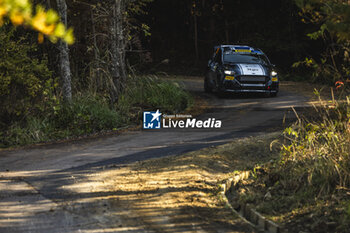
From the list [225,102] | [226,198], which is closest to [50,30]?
[226,198]

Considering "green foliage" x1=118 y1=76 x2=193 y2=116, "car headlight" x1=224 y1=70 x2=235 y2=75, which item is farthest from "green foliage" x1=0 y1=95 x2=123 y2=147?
"car headlight" x1=224 y1=70 x2=235 y2=75

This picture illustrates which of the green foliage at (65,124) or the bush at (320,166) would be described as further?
the green foliage at (65,124)

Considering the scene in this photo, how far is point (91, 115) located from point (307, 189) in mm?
8516

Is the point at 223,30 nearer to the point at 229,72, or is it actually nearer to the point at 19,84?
the point at 229,72

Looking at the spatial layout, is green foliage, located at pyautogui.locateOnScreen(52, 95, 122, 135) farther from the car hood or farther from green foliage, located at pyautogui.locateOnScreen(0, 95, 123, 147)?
the car hood

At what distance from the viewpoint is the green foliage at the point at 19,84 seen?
1373 centimetres

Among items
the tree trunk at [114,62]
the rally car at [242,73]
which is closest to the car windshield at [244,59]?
the rally car at [242,73]

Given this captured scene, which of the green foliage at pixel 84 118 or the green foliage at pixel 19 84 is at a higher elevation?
the green foliage at pixel 19 84

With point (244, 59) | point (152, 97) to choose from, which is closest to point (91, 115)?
point (152, 97)

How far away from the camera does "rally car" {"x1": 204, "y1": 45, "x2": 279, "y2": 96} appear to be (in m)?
18.9

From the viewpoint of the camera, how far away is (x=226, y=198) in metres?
7.50

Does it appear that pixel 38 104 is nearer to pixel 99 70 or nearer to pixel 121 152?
pixel 99 70

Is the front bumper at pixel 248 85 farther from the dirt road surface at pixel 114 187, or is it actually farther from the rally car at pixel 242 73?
the dirt road surface at pixel 114 187

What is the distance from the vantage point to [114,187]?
26.3 ft
